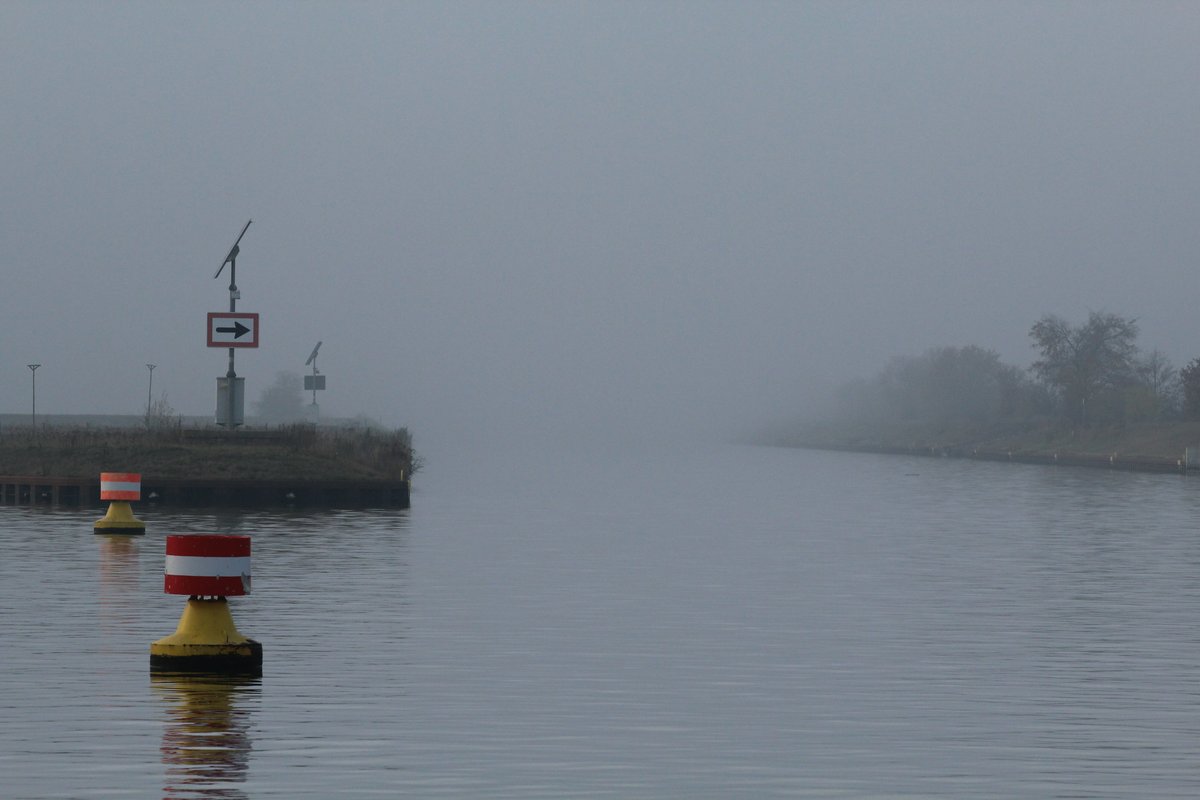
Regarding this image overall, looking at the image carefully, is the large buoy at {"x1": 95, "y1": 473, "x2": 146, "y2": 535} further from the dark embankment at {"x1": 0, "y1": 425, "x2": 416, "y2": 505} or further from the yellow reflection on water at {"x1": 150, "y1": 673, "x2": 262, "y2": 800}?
the yellow reflection on water at {"x1": 150, "y1": 673, "x2": 262, "y2": 800}

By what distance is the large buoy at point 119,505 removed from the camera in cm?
3706

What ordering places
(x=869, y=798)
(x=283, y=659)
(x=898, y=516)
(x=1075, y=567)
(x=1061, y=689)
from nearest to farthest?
(x=869, y=798) < (x=1061, y=689) < (x=283, y=659) < (x=1075, y=567) < (x=898, y=516)

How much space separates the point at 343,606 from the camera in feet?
77.2

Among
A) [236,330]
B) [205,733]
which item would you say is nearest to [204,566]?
[205,733]

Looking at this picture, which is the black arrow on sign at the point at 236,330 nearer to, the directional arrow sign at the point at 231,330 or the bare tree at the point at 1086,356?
the directional arrow sign at the point at 231,330

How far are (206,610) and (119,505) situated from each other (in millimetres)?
22031

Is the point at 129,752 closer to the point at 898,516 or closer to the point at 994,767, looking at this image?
the point at 994,767

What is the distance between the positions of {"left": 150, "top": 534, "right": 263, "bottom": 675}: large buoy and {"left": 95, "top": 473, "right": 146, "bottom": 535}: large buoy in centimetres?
2111

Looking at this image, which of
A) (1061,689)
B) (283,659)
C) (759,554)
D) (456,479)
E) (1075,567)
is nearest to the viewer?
(1061,689)

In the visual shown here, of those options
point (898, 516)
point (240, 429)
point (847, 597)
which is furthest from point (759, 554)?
point (240, 429)

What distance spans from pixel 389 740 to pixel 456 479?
71567 millimetres

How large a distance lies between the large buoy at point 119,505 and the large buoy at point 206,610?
69.3ft

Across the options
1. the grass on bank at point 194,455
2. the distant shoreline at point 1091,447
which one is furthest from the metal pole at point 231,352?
the distant shoreline at point 1091,447

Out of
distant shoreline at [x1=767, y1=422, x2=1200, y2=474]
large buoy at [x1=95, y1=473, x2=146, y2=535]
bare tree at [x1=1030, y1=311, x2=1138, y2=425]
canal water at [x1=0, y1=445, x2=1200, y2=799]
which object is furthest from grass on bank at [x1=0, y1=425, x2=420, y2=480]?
bare tree at [x1=1030, y1=311, x2=1138, y2=425]
